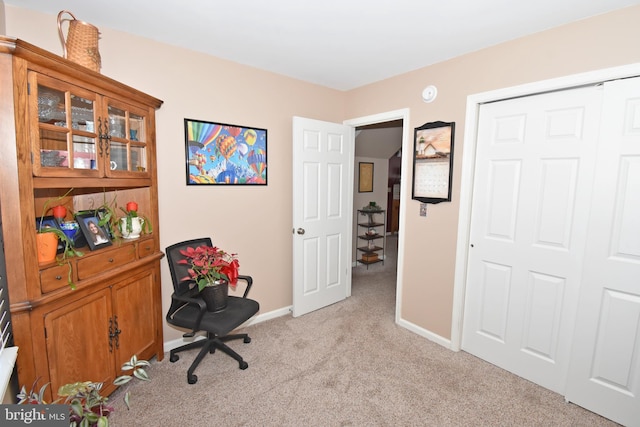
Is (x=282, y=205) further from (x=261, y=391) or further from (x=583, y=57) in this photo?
(x=583, y=57)

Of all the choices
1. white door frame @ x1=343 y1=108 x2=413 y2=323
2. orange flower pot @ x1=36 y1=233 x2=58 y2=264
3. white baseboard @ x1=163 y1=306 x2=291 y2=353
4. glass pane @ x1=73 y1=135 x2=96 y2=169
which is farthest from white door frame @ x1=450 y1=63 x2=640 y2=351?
orange flower pot @ x1=36 y1=233 x2=58 y2=264

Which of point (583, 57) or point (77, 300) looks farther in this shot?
point (583, 57)

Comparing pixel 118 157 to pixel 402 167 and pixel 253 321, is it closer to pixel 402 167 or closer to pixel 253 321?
pixel 253 321

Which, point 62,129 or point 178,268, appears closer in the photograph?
point 62,129

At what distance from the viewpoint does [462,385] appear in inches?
86.3

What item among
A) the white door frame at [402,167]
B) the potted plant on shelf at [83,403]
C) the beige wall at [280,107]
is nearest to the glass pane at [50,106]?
the beige wall at [280,107]

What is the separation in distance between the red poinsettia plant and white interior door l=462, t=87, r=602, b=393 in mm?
2029

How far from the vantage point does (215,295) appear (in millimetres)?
2326

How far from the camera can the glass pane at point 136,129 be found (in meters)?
2.10

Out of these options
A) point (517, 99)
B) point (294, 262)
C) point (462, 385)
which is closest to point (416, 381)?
point (462, 385)

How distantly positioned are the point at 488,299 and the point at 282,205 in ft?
6.83

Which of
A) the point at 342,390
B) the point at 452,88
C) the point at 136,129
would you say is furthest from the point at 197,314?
the point at 452,88

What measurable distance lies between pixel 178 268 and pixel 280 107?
181 centimetres

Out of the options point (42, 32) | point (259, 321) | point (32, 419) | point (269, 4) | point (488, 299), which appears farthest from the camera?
point (259, 321)
